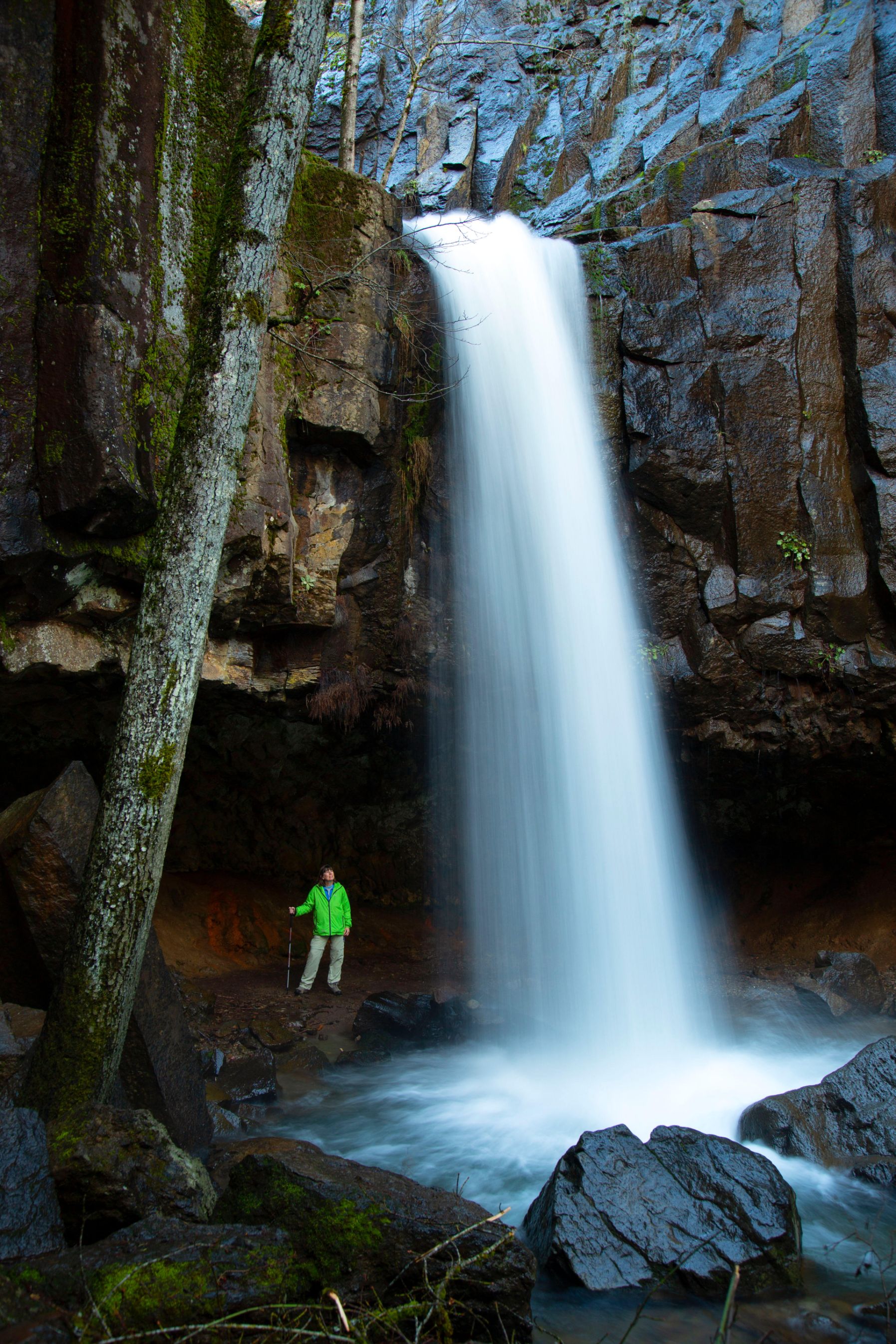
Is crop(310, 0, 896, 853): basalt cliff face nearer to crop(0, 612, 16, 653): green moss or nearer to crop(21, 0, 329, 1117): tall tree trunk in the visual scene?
crop(21, 0, 329, 1117): tall tree trunk

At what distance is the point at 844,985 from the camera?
32.5 ft

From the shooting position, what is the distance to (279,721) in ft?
34.3

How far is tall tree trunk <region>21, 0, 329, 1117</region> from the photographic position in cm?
422

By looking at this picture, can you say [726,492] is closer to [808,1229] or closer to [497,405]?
[497,405]

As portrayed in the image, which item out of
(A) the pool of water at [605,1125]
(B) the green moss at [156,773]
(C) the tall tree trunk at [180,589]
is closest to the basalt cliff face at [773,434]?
(A) the pool of water at [605,1125]

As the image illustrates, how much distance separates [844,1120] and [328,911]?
251 inches

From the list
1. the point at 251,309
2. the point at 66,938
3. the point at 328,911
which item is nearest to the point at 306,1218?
the point at 66,938

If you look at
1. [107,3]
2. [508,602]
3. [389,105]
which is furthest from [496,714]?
[389,105]

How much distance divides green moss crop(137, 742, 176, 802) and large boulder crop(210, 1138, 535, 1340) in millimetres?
2008

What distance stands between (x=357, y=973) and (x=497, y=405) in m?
8.59

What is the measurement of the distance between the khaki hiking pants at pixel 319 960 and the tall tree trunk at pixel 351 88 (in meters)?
10.6

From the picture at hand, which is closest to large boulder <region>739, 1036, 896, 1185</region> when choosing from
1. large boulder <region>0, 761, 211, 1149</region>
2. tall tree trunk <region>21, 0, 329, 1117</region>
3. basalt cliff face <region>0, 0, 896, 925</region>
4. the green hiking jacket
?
large boulder <region>0, 761, 211, 1149</region>

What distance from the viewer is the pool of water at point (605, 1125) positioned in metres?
3.82

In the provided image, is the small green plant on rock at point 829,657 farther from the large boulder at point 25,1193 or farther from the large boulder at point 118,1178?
the large boulder at point 25,1193
